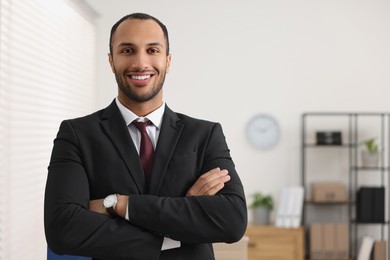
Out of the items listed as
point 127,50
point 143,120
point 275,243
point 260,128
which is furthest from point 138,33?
point 260,128

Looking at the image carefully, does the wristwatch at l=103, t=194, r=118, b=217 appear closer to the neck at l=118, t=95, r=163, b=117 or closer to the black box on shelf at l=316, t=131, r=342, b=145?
the neck at l=118, t=95, r=163, b=117

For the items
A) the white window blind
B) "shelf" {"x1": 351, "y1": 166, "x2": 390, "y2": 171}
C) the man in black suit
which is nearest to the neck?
the man in black suit

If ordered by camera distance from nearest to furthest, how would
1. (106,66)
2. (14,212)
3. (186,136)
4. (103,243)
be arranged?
(103,243) → (186,136) → (14,212) → (106,66)

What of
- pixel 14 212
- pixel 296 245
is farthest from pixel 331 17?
pixel 14 212

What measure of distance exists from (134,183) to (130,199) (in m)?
0.06

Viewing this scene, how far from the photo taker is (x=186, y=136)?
216 cm

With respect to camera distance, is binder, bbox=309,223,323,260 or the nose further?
binder, bbox=309,223,323,260

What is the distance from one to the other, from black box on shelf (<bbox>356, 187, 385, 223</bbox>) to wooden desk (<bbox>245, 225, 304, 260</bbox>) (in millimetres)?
653

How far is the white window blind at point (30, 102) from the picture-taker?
4039mm

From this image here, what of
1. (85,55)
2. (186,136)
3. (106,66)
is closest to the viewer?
(186,136)

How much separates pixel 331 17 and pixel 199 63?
4.55ft

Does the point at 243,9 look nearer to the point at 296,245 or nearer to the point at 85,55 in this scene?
the point at 85,55

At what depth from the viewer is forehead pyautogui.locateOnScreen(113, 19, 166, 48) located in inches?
79.2

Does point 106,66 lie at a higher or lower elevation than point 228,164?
higher
